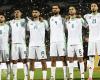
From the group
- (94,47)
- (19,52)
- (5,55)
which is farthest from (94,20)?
(5,55)

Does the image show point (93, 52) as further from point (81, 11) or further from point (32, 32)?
point (81, 11)

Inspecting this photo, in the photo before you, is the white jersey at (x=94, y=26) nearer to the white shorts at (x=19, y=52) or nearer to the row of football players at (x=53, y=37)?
the row of football players at (x=53, y=37)

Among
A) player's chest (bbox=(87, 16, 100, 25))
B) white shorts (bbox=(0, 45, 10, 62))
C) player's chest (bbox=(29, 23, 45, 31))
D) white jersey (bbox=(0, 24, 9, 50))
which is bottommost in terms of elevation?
white shorts (bbox=(0, 45, 10, 62))

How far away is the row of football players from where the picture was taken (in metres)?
9.92

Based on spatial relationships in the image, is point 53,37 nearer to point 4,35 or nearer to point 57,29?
point 57,29

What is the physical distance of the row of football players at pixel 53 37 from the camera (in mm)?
9922

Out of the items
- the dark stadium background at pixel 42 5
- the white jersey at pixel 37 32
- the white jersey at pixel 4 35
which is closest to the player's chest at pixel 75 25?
the white jersey at pixel 37 32

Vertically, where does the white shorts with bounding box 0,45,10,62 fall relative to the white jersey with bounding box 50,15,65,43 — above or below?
below

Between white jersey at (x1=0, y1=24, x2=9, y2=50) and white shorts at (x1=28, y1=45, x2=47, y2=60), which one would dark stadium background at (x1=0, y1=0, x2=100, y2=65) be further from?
white shorts at (x1=28, y1=45, x2=47, y2=60)

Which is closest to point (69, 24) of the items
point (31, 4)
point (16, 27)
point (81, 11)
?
point (16, 27)

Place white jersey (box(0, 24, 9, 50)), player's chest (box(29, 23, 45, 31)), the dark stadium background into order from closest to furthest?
1. player's chest (box(29, 23, 45, 31))
2. white jersey (box(0, 24, 9, 50))
3. the dark stadium background

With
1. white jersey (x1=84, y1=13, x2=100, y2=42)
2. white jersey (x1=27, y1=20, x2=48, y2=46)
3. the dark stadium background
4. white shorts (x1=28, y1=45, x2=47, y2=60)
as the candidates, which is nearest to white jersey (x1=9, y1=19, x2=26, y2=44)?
white jersey (x1=27, y1=20, x2=48, y2=46)

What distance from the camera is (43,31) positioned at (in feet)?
33.5

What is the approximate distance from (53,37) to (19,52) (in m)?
0.90
